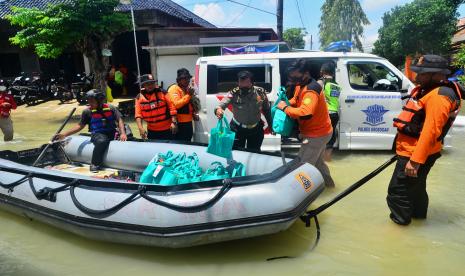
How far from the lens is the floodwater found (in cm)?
347

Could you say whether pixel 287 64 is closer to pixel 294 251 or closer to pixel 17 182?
pixel 294 251

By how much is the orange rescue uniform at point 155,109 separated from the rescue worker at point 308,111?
1.78 m

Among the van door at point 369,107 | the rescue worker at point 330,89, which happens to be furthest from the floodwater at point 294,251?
the van door at point 369,107

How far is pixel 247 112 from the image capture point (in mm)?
4617

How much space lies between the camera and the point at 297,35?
2499 inches

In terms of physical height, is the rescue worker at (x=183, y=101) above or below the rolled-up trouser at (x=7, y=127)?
above

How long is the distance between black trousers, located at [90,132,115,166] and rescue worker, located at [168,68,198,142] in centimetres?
94

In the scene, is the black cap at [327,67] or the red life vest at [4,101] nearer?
the black cap at [327,67]

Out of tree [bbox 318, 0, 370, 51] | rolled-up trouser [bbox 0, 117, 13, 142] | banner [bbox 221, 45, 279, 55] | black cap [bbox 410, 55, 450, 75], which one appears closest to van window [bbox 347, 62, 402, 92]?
black cap [bbox 410, 55, 450, 75]

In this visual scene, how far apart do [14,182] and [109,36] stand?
7.48 meters

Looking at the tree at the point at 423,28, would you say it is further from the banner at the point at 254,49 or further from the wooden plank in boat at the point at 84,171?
the wooden plank in boat at the point at 84,171

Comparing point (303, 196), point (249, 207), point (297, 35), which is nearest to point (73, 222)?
point (249, 207)

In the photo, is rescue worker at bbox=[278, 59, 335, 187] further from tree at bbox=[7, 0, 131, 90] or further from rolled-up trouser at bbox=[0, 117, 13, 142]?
tree at bbox=[7, 0, 131, 90]

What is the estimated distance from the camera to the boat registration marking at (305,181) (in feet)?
11.8
